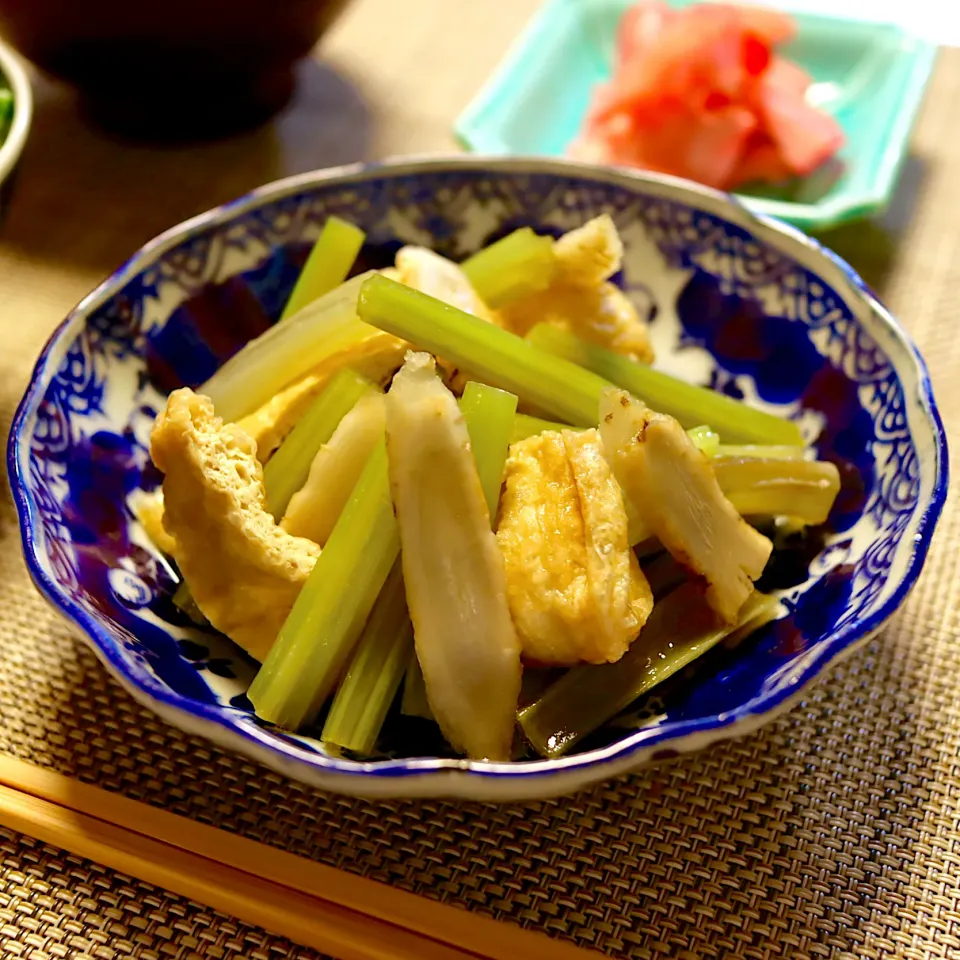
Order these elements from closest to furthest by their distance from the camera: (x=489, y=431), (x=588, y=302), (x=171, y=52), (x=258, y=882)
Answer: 1. (x=258, y=882)
2. (x=489, y=431)
3. (x=588, y=302)
4. (x=171, y=52)

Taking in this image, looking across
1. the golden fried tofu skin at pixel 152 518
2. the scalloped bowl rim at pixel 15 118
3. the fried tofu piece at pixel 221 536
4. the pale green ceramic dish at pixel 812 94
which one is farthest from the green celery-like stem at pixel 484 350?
the pale green ceramic dish at pixel 812 94

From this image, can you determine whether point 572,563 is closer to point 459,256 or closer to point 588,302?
point 588,302

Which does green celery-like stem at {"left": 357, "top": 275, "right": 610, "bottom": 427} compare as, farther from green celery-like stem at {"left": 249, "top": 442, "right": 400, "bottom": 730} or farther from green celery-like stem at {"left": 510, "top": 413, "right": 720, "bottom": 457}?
green celery-like stem at {"left": 249, "top": 442, "right": 400, "bottom": 730}

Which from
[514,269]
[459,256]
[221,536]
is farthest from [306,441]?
[459,256]

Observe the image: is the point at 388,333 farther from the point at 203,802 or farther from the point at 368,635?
the point at 203,802

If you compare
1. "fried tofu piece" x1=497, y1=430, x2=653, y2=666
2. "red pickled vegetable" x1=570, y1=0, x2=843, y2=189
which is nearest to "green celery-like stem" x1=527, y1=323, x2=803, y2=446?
"fried tofu piece" x1=497, y1=430, x2=653, y2=666

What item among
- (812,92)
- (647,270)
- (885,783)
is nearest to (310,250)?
(647,270)

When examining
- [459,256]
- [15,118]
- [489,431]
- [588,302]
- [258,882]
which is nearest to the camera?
[258,882]
